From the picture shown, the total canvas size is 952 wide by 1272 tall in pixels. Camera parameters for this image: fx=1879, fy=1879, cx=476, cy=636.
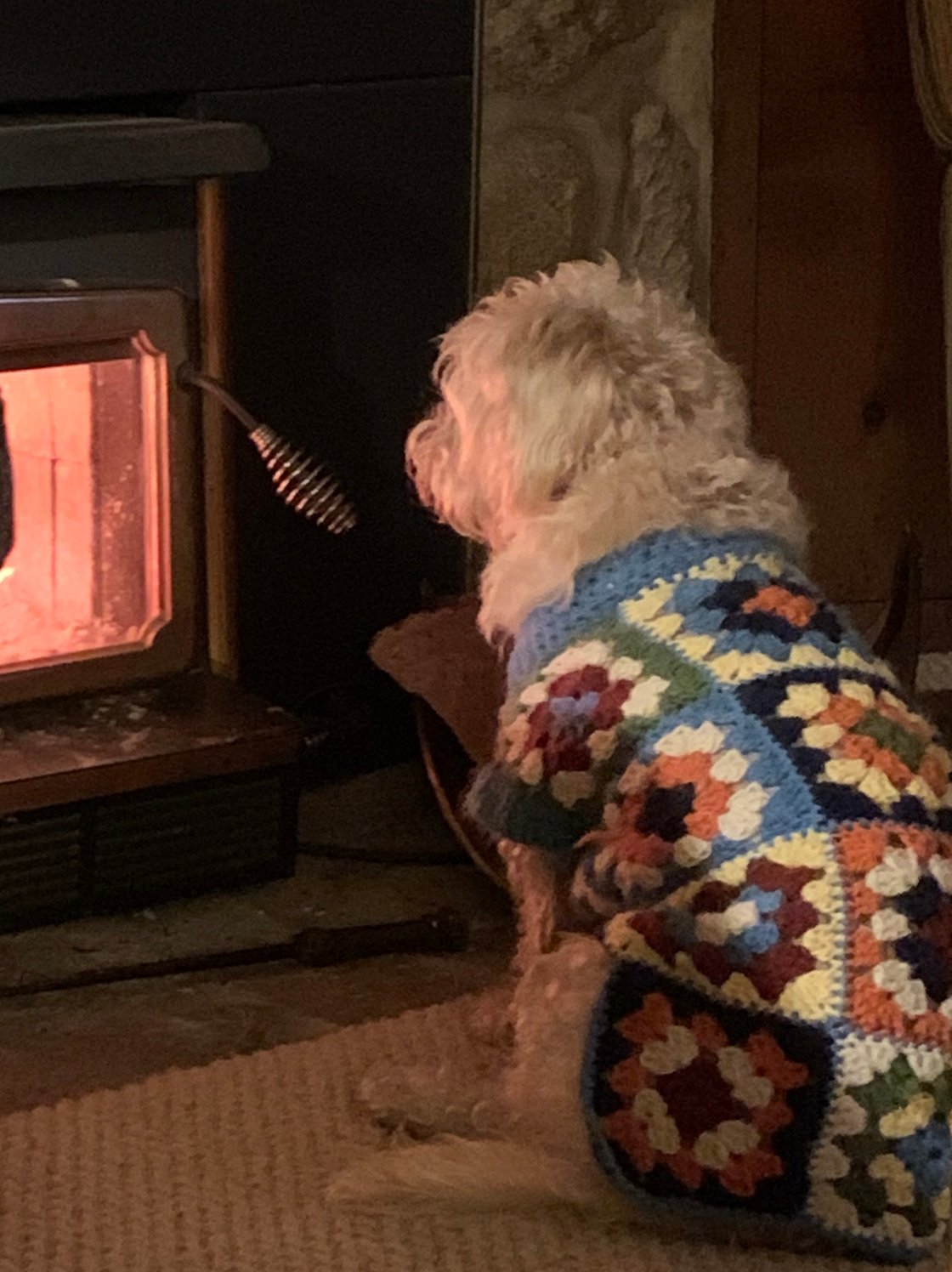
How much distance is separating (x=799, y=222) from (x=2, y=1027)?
4.22 feet

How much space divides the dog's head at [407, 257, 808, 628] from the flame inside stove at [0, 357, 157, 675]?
33cm

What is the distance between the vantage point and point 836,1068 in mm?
1125

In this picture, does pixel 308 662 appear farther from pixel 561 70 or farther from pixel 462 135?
pixel 561 70

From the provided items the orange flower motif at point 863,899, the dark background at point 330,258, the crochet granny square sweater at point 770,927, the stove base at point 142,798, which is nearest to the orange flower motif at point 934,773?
the crochet granny square sweater at point 770,927

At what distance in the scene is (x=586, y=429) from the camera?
4.61 feet

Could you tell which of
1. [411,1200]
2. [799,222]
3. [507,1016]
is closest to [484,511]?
[507,1016]

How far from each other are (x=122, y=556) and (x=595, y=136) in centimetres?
70

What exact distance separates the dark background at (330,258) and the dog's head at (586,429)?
0.31m

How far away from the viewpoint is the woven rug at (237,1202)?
1240mm

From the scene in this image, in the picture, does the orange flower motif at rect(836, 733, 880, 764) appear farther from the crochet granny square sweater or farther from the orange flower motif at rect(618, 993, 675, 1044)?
the orange flower motif at rect(618, 993, 675, 1044)

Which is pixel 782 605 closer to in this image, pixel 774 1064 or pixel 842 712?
pixel 842 712

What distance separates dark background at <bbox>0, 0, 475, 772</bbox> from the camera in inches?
63.5

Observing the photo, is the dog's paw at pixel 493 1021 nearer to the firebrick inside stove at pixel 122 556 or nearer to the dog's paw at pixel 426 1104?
the dog's paw at pixel 426 1104

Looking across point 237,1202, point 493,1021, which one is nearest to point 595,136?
point 493,1021
